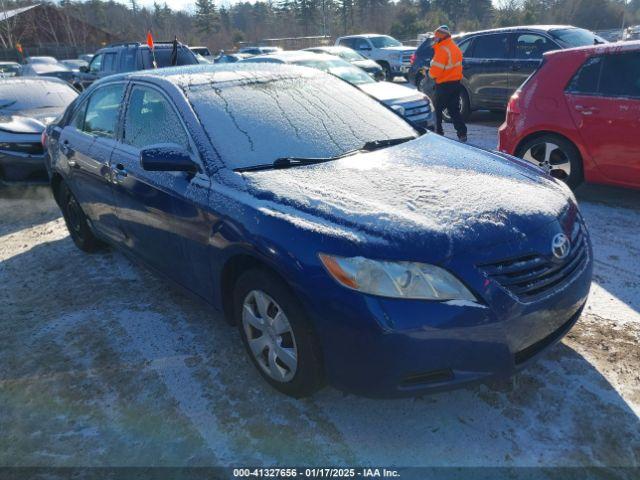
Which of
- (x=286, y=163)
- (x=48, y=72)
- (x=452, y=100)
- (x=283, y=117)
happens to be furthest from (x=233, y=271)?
(x=48, y=72)

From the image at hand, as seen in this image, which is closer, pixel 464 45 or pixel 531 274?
pixel 531 274

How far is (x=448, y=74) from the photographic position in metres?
7.89

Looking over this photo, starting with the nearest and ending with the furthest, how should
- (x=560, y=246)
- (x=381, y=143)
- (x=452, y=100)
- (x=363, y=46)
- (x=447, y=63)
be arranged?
(x=560, y=246)
(x=381, y=143)
(x=447, y=63)
(x=452, y=100)
(x=363, y=46)

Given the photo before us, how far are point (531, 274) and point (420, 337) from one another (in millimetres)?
600

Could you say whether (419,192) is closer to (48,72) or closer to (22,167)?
(22,167)

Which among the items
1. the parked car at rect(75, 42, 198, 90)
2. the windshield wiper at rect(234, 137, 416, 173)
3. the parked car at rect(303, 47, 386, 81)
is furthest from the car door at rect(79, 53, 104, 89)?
the windshield wiper at rect(234, 137, 416, 173)

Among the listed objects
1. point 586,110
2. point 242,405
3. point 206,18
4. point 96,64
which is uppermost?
point 206,18

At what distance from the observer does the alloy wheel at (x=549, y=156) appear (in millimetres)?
5129

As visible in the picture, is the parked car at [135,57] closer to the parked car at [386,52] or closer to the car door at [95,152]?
the car door at [95,152]

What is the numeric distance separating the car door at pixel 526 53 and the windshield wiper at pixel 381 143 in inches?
251

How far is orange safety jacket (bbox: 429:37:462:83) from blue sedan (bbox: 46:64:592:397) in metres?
4.69

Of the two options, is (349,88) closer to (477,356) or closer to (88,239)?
(477,356)

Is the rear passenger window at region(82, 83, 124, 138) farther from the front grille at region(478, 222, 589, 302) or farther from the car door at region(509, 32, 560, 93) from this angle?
the car door at region(509, 32, 560, 93)

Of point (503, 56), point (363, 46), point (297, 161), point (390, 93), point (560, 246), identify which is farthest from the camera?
point (363, 46)
